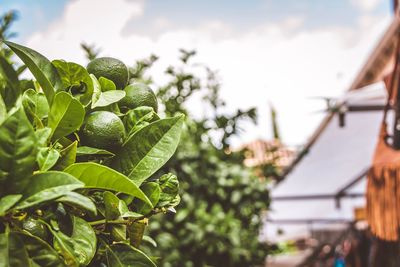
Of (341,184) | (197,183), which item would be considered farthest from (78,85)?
(341,184)

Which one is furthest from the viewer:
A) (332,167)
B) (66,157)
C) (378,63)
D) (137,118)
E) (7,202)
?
(378,63)

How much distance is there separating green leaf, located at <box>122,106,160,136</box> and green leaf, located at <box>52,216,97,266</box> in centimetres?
17

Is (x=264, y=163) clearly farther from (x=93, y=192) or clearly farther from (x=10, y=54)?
(x=93, y=192)

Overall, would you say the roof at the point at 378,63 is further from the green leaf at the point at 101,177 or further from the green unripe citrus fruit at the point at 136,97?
the green leaf at the point at 101,177

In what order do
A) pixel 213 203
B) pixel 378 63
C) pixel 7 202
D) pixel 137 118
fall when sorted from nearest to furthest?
pixel 7 202
pixel 137 118
pixel 213 203
pixel 378 63

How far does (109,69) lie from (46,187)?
0.30m

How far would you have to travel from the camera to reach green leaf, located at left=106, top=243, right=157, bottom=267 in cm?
59

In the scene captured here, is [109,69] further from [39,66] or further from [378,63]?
[378,63]

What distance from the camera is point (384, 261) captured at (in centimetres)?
320

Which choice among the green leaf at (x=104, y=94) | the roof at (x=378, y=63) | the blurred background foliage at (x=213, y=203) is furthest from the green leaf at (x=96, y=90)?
the roof at (x=378, y=63)

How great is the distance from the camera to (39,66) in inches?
24.9

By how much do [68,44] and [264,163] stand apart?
2017mm

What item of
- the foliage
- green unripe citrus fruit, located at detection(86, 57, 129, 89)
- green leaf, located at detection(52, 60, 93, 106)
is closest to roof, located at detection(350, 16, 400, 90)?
the foliage

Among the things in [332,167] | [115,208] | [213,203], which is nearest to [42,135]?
[115,208]
